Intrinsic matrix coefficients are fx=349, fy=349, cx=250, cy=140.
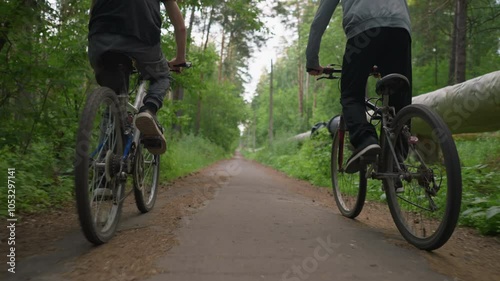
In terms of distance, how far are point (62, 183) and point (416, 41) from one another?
69.3ft

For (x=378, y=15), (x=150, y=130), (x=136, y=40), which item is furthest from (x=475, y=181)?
(x=136, y=40)

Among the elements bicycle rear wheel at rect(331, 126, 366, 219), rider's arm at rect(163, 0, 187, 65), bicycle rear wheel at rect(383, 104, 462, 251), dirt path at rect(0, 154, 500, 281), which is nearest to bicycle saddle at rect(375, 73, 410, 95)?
bicycle rear wheel at rect(383, 104, 462, 251)

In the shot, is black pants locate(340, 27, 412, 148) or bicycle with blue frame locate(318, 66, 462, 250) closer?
bicycle with blue frame locate(318, 66, 462, 250)

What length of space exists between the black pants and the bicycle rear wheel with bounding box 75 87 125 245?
1701 mm

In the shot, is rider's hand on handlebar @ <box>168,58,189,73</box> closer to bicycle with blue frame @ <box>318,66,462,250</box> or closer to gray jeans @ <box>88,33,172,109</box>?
gray jeans @ <box>88,33,172,109</box>

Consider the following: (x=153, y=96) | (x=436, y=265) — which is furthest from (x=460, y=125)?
(x=153, y=96)

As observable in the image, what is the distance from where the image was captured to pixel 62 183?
4074 mm

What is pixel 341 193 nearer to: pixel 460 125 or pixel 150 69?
pixel 150 69

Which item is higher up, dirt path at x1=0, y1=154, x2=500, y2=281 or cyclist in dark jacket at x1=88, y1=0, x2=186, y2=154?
cyclist in dark jacket at x1=88, y1=0, x2=186, y2=154

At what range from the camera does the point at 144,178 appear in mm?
3113

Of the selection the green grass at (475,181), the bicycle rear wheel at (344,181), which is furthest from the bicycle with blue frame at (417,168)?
the green grass at (475,181)

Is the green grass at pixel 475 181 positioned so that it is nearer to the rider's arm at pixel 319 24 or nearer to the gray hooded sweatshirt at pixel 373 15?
the gray hooded sweatshirt at pixel 373 15

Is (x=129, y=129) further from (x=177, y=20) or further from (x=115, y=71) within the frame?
(x=177, y=20)

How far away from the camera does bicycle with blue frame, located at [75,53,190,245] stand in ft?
6.07
